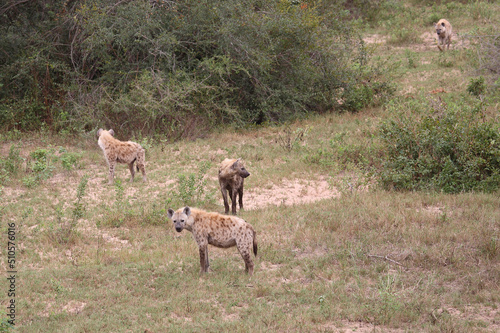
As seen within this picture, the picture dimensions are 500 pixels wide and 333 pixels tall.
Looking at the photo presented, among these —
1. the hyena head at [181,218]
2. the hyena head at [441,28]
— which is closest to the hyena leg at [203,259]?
the hyena head at [181,218]

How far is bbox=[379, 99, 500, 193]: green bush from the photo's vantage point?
9.12 metres

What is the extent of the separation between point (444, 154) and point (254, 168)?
11.3 ft

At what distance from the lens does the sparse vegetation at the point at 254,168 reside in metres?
6.02

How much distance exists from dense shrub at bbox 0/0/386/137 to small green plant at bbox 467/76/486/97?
2391 millimetres

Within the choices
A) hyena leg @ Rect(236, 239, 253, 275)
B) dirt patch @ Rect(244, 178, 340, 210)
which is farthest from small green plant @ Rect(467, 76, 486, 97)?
hyena leg @ Rect(236, 239, 253, 275)

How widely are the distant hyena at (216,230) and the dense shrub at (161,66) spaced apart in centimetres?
609

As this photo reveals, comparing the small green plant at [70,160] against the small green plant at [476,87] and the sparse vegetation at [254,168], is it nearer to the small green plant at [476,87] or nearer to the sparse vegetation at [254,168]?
the sparse vegetation at [254,168]

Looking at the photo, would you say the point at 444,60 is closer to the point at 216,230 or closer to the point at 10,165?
the point at 10,165

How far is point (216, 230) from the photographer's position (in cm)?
654

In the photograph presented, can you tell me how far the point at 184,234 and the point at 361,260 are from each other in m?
2.48

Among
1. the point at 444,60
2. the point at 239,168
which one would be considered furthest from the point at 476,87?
the point at 239,168

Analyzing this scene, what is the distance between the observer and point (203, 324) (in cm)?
551

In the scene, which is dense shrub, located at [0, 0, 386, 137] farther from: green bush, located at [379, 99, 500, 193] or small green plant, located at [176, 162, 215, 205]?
green bush, located at [379, 99, 500, 193]

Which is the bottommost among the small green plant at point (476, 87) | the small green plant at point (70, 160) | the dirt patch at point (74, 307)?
the dirt patch at point (74, 307)
